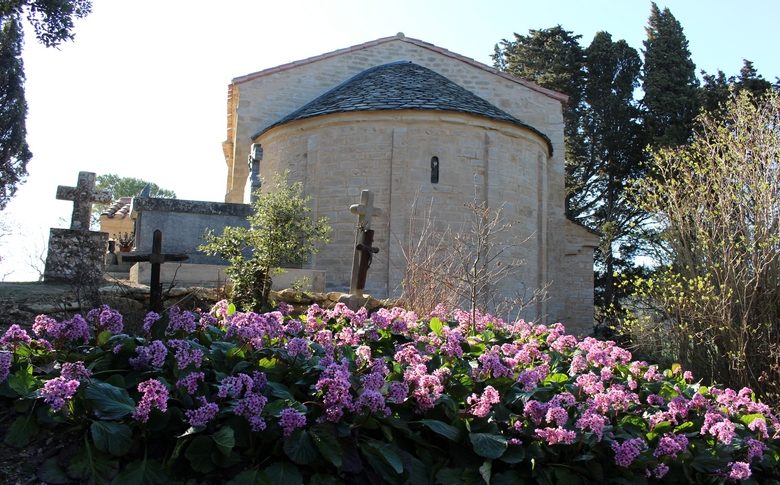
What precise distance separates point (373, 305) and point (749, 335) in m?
3.91

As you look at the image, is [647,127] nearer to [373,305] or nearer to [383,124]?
[383,124]

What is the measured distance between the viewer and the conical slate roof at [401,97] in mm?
14750

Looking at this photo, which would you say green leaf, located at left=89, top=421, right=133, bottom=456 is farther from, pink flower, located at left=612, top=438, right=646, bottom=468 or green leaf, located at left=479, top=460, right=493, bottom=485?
pink flower, located at left=612, top=438, right=646, bottom=468

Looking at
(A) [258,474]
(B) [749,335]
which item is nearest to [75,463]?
(A) [258,474]

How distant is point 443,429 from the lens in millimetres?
3693

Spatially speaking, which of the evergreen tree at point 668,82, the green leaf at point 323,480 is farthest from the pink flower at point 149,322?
the evergreen tree at point 668,82

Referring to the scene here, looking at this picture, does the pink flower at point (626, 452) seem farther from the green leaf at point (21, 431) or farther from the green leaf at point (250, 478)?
the green leaf at point (21, 431)

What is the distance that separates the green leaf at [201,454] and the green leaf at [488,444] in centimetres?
137

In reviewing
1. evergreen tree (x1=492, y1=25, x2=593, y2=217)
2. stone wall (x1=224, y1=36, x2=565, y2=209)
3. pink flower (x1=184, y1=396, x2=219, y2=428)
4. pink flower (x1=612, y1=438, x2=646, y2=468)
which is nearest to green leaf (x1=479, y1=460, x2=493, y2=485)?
pink flower (x1=612, y1=438, x2=646, y2=468)

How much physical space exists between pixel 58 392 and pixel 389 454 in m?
1.61

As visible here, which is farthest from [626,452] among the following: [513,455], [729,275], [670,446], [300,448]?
[729,275]

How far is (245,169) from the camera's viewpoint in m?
18.1

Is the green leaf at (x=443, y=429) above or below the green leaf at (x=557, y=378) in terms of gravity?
below

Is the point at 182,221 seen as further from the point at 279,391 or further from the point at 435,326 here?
the point at 279,391
